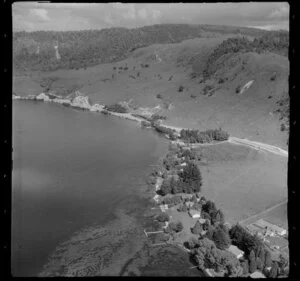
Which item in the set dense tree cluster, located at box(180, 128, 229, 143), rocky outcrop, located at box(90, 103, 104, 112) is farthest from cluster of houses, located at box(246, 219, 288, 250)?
rocky outcrop, located at box(90, 103, 104, 112)

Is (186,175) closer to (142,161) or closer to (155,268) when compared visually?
(142,161)

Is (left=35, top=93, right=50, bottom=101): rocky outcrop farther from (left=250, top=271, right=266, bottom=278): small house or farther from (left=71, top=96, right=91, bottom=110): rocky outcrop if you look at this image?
(left=250, top=271, right=266, bottom=278): small house

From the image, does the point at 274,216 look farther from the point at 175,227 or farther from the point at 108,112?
the point at 108,112

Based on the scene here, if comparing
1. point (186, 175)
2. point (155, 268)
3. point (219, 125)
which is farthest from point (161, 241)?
point (219, 125)

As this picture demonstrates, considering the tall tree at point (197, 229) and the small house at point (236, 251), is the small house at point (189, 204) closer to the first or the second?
the tall tree at point (197, 229)

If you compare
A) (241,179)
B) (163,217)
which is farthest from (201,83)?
(163,217)

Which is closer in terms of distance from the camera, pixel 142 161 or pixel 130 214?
pixel 130 214
